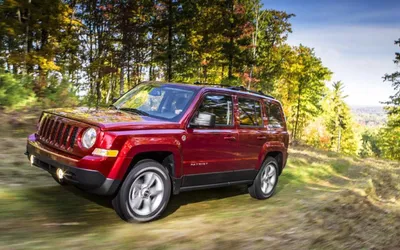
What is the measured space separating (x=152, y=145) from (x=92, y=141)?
0.77 metres

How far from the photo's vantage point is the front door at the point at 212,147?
550 cm

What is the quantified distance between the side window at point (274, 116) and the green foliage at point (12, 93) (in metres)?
7.13

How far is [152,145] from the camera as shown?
487 cm

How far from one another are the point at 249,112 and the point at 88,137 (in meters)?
3.26

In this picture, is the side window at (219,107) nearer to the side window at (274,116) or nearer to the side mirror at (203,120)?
the side mirror at (203,120)

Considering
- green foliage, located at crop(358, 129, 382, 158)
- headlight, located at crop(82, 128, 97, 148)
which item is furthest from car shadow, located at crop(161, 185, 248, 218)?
green foliage, located at crop(358, 129, 382, 158)

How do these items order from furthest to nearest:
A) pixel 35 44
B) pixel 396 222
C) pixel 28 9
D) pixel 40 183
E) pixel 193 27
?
pixel 193 27, pixel 35 44, pixel 28 9, pixel 396 222, pixel 40 183

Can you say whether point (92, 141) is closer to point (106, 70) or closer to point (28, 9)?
point (28, 9)

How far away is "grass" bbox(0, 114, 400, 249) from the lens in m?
4.35

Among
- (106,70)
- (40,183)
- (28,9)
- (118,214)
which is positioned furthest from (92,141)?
(106,70)

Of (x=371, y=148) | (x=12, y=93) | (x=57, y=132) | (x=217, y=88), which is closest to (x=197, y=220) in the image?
(x=217, y=88)

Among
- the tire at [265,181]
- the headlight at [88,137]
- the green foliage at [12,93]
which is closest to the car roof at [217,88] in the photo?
the tire at [265,181]

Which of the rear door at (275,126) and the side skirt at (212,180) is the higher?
the rear door at (275,126)

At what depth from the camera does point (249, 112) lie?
22.6 ft
